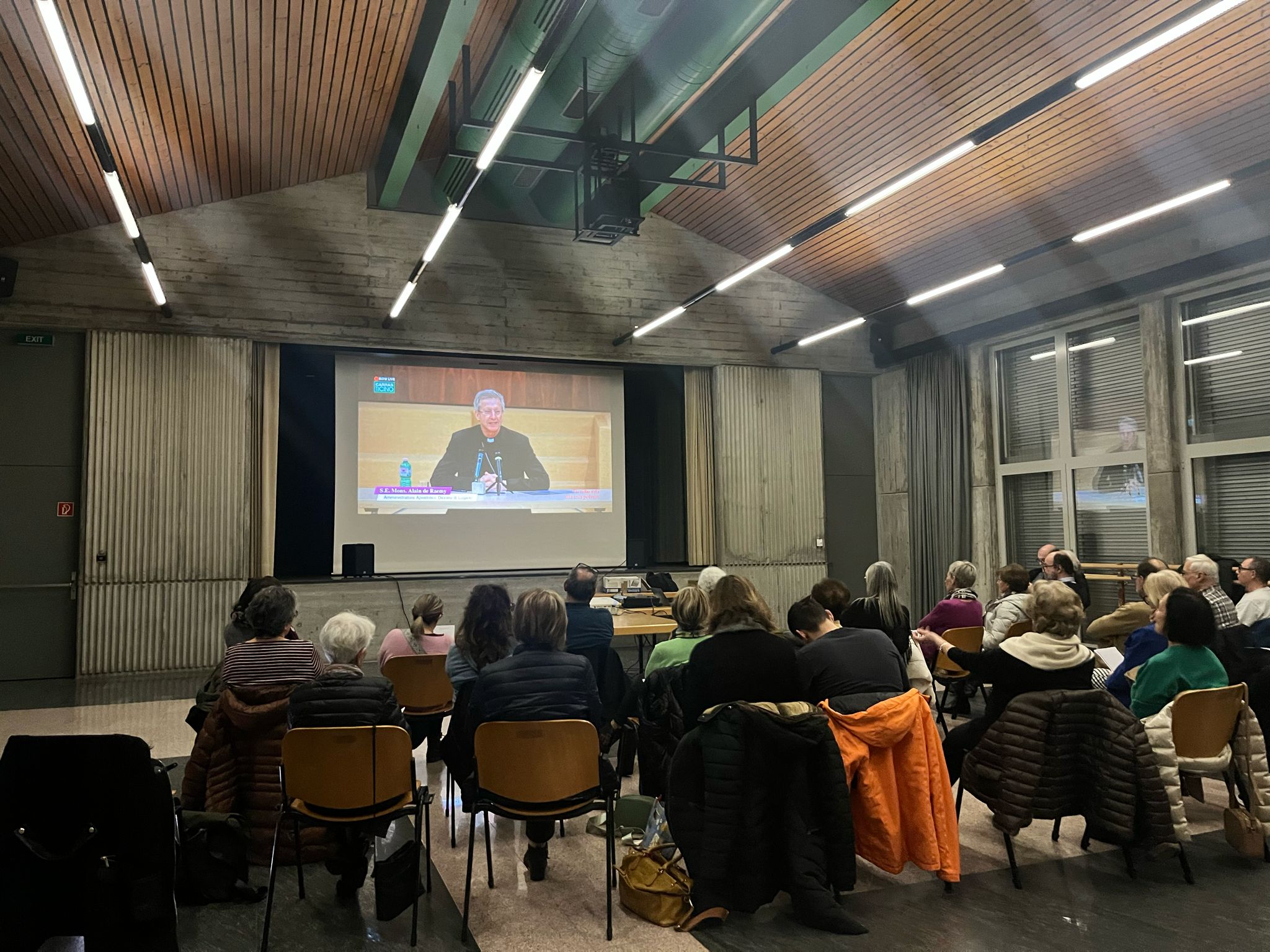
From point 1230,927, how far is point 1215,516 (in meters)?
5.66

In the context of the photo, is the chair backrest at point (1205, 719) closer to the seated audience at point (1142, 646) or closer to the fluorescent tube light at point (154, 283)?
the seated audience at point (1142, 646)

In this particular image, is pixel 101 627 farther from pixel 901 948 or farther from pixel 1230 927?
pixel 1230 927

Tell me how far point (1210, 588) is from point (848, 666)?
2.92 meters

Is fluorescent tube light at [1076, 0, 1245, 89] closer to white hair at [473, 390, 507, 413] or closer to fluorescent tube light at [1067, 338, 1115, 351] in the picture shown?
fluorescent tube light at [1067, 338, 1115, 351]

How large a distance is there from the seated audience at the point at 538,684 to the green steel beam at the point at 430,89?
4.11m

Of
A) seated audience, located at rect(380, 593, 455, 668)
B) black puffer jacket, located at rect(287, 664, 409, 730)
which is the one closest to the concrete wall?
seated audience, located at rect(380, 593, 455, 668)

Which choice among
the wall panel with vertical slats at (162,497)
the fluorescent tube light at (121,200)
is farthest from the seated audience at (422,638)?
the wall panel with vertical slats at (162,497)

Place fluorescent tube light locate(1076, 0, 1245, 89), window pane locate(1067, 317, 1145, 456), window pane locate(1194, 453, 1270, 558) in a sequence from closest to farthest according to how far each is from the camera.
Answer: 1. fluorescent tube light locate(1076, 0, 1245, 89)
2. window pane locate(1194, 453, 1270, 558)
3. window pane locate(1067, 317, 1145, 456)

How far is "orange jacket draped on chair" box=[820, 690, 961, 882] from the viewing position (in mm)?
3104

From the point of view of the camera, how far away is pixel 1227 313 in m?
7.46

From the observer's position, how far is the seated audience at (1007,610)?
18.0 feet

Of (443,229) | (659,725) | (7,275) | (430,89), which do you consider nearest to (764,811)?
(659,725)

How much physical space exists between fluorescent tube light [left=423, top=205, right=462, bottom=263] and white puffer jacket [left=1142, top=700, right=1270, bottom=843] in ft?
17.6

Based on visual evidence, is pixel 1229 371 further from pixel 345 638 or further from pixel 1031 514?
pixel 345 638
